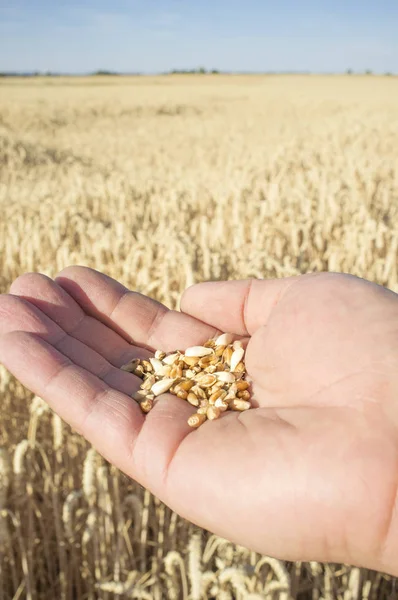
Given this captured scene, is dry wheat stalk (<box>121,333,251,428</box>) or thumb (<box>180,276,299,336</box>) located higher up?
thumb (<box>180,276,299,336</box>)

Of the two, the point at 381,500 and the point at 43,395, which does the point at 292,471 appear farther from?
the point at 43,395

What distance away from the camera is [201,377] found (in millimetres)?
1879

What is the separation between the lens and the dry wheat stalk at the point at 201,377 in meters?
1.67

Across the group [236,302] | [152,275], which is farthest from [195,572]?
[152,275]

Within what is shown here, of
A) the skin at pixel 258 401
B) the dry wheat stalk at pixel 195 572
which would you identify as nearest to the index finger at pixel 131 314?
the skin at pixel 258 401

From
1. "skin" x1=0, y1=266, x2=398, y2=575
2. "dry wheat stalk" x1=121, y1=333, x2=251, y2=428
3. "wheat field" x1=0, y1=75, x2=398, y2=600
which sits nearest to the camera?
"skin" x1=0, y1=266, x2=398, y2=575

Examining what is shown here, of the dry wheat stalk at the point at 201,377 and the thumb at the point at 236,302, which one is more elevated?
the thumb at the point at 236,302

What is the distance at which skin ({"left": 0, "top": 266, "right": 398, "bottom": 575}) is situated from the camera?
1203mm

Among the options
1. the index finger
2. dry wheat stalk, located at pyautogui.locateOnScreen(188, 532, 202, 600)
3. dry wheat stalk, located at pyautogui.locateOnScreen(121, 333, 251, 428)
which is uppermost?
the index finger

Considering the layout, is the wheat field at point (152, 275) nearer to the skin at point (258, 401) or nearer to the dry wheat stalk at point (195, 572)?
the dry wheat stalk at point (195, 572)

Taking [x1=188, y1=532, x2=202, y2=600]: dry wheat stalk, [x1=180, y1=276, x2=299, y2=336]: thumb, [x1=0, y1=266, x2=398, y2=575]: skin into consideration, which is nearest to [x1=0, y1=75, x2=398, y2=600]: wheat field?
[x1=188, y1=532, x2=202, y2=600]: dry wheat stalk

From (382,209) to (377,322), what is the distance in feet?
11.2

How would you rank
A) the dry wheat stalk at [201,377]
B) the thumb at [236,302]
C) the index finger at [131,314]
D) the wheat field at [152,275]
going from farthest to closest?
the index finger at [131,314] < the thumb at [236,302] < the wheat field at [152,275] < the dry wheat stalk at [201,377]

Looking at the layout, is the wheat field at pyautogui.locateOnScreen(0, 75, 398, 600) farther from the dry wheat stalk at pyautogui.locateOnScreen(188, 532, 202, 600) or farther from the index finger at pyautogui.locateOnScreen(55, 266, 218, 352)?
the index finger at pyautogui.locateOnScreen(55, 266, 218, 352)
